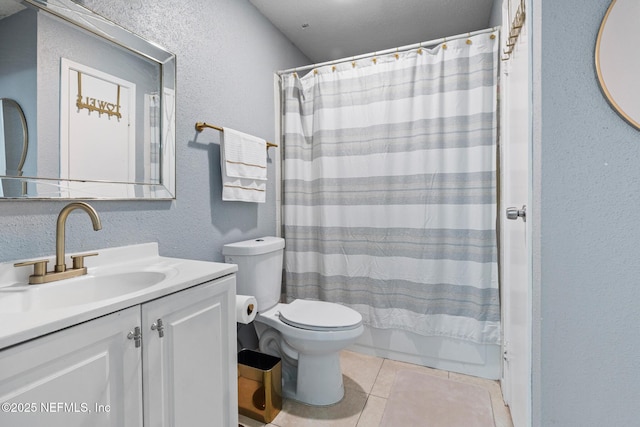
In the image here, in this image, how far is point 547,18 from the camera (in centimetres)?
77

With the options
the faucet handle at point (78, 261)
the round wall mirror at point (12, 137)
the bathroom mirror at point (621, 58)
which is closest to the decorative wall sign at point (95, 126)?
the round wall mirror at point (12, 137)

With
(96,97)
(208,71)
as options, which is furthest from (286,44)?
(96,97)

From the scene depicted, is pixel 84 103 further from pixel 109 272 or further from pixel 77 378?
pixel 77 378

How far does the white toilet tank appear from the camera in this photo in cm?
171

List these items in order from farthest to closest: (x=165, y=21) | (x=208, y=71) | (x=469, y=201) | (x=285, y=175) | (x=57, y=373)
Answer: (x=285, y=175)
(x=469, y=201)
(x=208, y=71)
(x=165, y=21)
(x=57, y=373)

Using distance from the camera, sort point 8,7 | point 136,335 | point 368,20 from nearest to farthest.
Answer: point 136,335
point 8,7
point 368,20

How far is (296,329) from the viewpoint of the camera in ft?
5.10

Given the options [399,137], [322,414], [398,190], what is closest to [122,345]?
[322,414]

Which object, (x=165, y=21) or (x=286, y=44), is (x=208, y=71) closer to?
(x=165, y=21)

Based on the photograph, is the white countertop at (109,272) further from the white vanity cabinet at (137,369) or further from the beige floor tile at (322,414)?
the beige floor tile at (322,414)

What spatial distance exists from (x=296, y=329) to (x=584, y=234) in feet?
4.05

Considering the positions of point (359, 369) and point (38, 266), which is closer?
point (38, 266)

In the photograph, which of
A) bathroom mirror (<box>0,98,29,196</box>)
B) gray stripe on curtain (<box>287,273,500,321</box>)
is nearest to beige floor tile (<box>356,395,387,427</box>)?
gray stripe on curtain (<box>287,273,500,321</box>)

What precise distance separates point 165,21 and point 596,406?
6.82 ft
